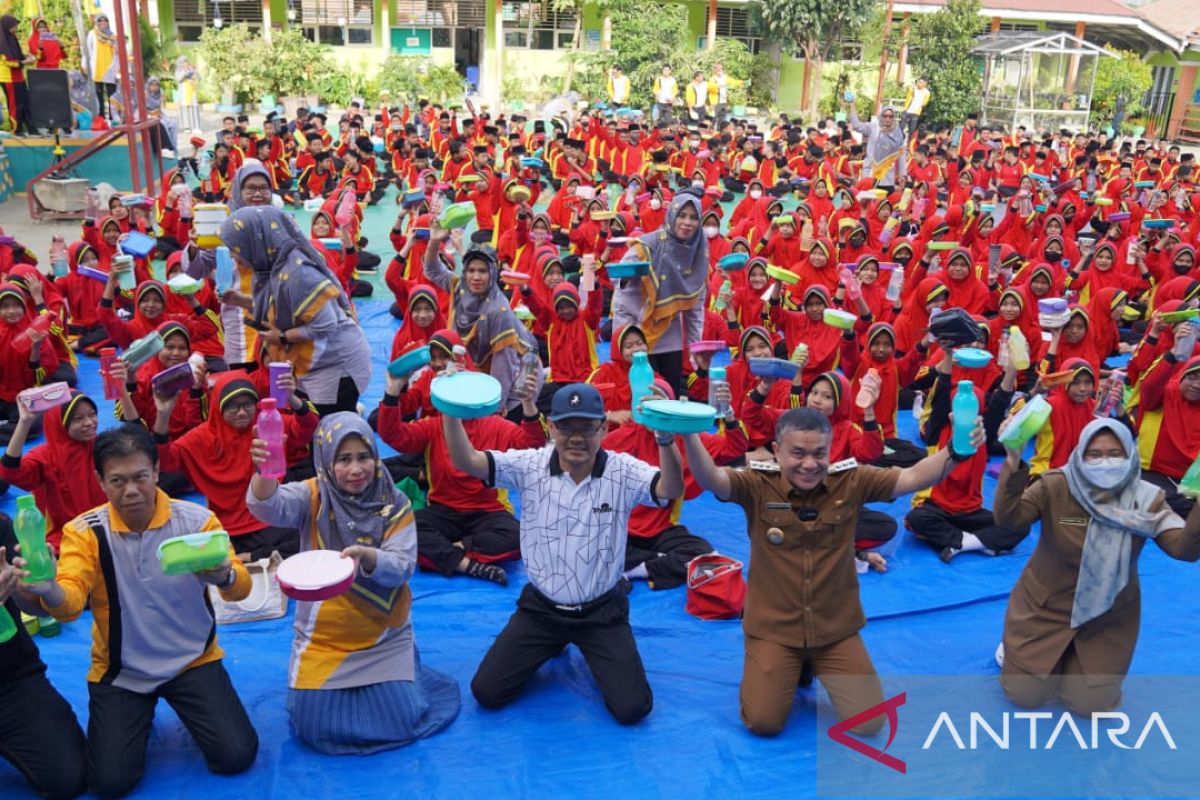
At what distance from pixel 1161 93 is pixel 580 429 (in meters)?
32.1

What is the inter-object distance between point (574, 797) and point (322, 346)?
3.00m

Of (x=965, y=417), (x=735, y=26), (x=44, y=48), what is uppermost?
(x=735, y=26)

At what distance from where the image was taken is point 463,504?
5.50 metres

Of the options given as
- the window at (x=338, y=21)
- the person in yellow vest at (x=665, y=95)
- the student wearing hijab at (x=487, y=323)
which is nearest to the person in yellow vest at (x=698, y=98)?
the person in yellow vest at (x=665, y=95)

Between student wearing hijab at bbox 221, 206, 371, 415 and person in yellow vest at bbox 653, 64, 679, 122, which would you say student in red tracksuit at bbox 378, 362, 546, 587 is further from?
person in yellow vest at bbox 653, 64, 679, 122

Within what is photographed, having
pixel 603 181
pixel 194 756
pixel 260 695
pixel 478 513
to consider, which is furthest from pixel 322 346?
pixel 603 181

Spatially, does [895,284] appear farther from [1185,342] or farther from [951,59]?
[951,59]

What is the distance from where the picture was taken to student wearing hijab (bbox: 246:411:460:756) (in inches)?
149

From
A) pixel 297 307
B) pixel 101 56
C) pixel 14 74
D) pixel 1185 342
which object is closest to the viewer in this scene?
pixel 297 307

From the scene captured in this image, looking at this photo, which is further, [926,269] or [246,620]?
[926,269]

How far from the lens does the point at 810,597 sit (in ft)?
13.1

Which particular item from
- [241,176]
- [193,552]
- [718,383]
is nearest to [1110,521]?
[718,383]

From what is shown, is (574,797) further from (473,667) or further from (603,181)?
(603,181)

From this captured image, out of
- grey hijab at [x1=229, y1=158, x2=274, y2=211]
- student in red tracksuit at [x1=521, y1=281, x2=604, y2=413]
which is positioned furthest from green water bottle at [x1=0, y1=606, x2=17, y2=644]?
student in red tracksuit at [x1=521, y1=281, x2=604, y2=413]
